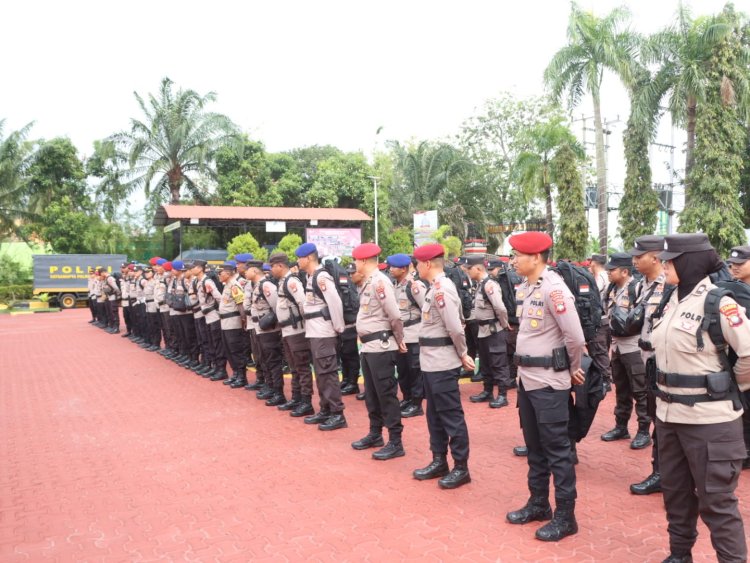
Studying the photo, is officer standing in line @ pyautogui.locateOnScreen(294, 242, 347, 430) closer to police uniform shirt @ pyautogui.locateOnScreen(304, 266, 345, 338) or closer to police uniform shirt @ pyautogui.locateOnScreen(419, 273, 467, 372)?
police uniform shirt @ pyautogui.locateOnScreen(304, 266, 345, 338)

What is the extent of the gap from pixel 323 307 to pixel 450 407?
7.71ft

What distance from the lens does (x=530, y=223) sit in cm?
4003

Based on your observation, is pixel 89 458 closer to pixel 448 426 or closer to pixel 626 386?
pixel 448 426

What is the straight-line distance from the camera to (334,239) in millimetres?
31750

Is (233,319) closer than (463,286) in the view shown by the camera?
No

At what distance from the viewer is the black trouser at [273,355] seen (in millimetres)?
8172

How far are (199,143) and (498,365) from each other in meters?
27.6

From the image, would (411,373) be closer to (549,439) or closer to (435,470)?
(435,470)

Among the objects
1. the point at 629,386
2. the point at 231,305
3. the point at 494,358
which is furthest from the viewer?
the point at 231,305

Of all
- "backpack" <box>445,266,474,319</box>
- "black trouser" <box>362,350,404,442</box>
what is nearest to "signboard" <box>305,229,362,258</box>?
"backpack" <box>445,266,474,319</box>

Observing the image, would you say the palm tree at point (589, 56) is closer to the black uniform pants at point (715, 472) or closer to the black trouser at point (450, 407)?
the black trouser at point (450, 407)

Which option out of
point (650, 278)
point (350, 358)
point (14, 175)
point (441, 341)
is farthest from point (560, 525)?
point (14, 175)

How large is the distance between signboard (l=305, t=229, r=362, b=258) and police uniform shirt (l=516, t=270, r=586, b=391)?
88.1 feet

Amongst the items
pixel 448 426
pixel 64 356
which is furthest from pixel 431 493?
pixel 64 356
